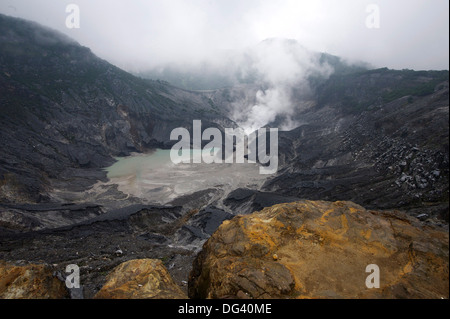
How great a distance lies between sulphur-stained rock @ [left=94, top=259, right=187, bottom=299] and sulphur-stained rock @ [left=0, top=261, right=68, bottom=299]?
13.7 ft

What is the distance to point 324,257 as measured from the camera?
934 cm

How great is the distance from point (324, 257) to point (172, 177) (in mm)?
42108

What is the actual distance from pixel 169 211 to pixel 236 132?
59082 mm

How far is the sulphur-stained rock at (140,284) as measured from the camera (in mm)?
8516

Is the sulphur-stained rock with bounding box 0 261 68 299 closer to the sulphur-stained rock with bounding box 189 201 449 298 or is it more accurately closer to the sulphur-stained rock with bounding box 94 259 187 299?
the sulphur-stained rock with bounding box 94 259 187 299

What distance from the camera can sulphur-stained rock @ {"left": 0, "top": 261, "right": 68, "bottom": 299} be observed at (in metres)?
10.6

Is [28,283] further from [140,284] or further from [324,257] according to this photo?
[324,257]

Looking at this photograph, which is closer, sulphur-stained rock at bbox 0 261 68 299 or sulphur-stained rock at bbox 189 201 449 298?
sulphur-stained rock at bbox 189 201 449 298

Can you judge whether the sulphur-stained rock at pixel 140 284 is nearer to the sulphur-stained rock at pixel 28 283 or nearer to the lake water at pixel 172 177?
the sulphur-stained rock at pixel 28 283

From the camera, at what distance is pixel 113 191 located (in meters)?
41.6

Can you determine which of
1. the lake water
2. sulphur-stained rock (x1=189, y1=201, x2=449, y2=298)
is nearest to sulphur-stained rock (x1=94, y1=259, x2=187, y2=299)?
sulphur-stained rock (x1=189, y1=201, x2=449, y2=298)

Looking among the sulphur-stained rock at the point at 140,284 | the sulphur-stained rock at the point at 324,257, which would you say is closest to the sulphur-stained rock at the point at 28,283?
the sulphur-stained rock at the point at 140,284
